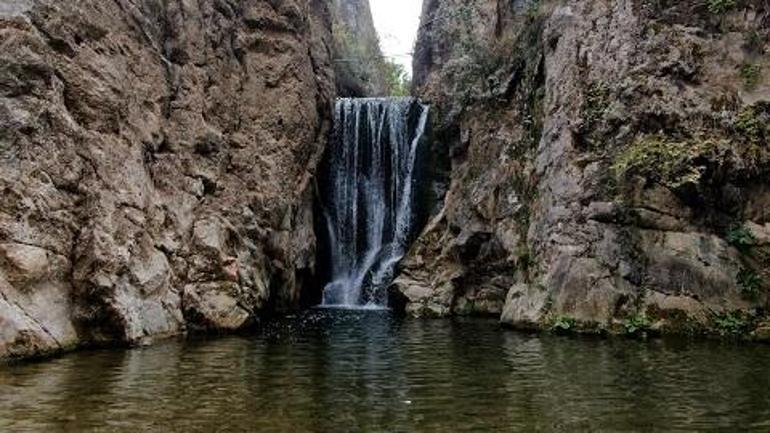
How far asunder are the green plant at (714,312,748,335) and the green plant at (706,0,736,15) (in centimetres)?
810

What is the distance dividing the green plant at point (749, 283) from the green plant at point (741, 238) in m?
0.58

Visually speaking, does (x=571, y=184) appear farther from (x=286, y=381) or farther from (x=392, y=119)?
(x=392, y=119)

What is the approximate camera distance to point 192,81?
20359 mm

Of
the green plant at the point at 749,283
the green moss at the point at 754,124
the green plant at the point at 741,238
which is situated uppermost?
the green moss at the point at 754,124

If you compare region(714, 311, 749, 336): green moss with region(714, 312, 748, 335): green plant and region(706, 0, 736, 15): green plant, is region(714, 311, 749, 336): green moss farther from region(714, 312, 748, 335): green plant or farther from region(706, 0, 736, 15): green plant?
region(706, 0, 736, 15): green plant

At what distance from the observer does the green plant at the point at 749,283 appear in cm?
1516

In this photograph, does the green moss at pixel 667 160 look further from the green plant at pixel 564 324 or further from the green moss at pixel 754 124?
the green plant at pixel 564 324

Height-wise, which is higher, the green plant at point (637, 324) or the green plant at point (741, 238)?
the green plant at point (741, 238)

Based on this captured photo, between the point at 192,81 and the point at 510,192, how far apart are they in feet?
34.9

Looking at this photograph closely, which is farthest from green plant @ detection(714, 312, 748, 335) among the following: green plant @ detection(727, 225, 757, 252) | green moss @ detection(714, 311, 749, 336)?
green plant @ detection(727, 225, 757, 252)

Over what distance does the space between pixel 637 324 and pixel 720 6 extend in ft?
28.9

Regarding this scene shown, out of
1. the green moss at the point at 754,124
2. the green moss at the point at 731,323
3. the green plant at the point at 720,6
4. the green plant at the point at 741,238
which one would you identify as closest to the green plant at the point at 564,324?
the green moss at the point at 731,323

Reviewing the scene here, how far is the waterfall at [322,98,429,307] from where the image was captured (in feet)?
94.3

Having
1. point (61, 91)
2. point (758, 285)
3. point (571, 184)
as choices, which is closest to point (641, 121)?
point (571, 184)
